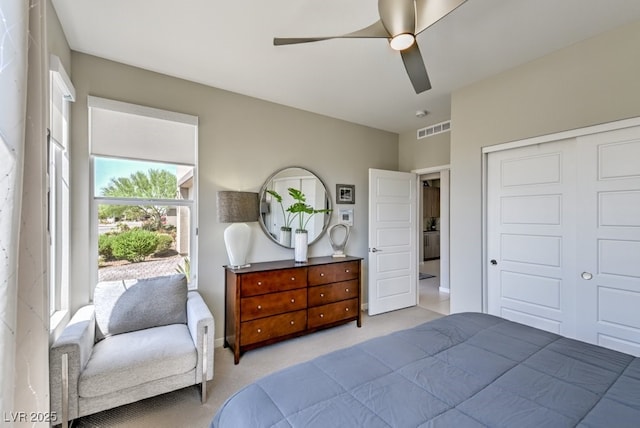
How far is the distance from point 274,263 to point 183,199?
1177mm

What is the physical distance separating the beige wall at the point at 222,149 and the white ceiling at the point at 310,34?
0.60 feet

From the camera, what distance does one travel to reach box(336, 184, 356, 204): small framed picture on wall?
4.06m

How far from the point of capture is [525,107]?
8.82ft

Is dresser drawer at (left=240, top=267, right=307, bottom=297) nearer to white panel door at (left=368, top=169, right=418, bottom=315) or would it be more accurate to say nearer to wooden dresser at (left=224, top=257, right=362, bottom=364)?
wooden dresser at (left=224, top=257, right=362, bottom=364)

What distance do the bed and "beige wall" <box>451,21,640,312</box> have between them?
167 cm

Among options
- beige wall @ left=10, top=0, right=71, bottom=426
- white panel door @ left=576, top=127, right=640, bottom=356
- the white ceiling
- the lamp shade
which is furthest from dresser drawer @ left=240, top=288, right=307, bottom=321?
white panel door @ left=576, top=127, right=640, bottom=356

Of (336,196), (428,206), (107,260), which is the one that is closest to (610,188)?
(336,196)

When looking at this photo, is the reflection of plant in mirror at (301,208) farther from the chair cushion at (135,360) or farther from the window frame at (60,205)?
the window frame at (60,205)

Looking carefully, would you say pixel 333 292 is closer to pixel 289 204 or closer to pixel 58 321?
pixel 289 204

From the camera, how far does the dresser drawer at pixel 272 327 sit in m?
2.79

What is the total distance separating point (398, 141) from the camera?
15.7ft

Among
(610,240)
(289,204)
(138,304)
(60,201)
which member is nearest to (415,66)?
(610,240)

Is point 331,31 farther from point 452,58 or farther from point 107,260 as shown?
point 107,260

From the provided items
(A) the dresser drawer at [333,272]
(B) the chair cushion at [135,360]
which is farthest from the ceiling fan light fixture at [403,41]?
(B) the chair cushion at [135,360]
